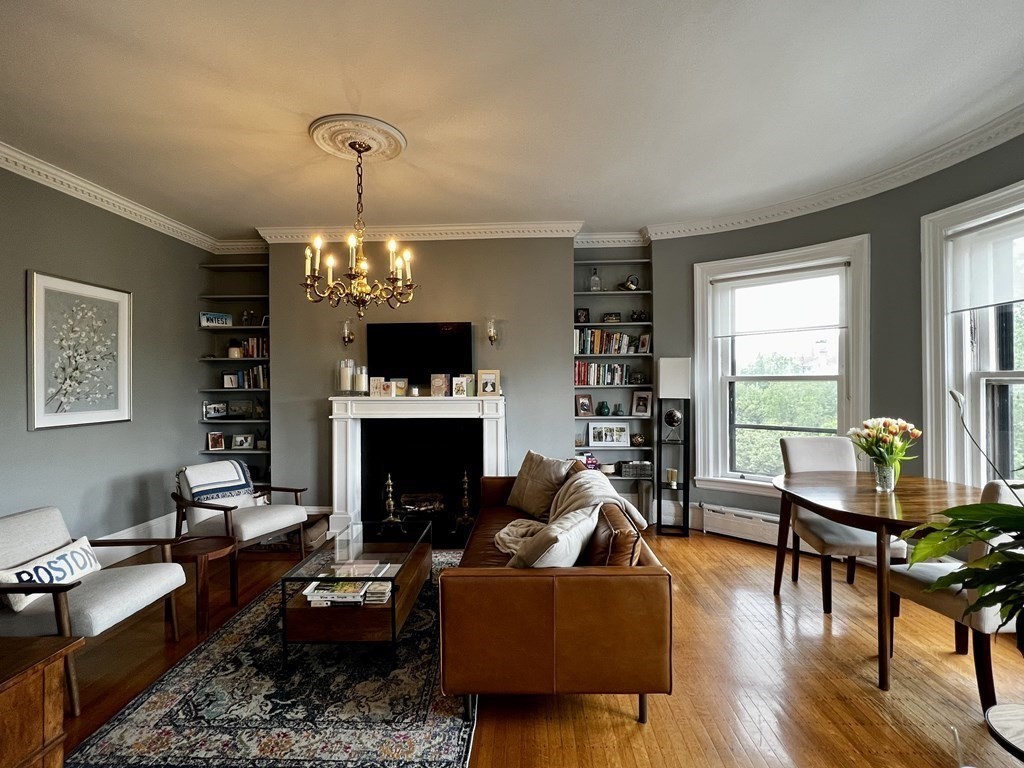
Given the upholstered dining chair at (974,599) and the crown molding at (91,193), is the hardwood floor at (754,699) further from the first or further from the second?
the crown molding at (91,193)

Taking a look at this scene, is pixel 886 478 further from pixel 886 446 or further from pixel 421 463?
pixel 421 463

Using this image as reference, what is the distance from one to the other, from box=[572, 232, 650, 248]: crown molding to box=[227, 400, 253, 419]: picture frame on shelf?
3635 mm

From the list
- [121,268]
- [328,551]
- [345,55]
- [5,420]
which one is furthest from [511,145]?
[5,420]

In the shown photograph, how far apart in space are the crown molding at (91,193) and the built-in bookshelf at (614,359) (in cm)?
365

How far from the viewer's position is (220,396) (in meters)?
5.01

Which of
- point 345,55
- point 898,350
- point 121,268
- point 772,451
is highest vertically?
point 345,55

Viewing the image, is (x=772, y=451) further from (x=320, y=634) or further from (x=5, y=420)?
(x=5, y=420)

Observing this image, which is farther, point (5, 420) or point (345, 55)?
point (5, 420)

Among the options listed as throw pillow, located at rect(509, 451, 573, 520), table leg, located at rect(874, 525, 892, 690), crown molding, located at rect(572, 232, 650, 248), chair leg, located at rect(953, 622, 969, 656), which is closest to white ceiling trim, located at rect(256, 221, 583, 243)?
crown molding, located at rect(572, 232, 650, 248)

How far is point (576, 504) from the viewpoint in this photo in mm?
2594

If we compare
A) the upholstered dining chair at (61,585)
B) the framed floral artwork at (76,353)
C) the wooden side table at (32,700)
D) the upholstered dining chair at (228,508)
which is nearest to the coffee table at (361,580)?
the upholstered dining chair at (228,508)

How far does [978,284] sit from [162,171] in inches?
209

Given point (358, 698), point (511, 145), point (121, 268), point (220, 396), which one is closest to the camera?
point (358, 698)

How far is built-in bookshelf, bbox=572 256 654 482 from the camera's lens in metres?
4.79
